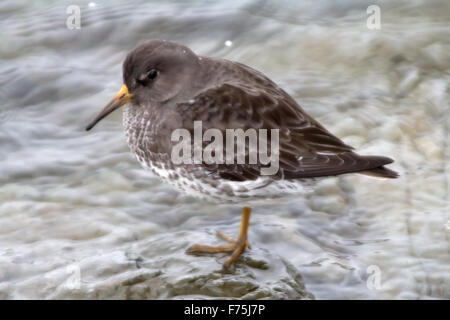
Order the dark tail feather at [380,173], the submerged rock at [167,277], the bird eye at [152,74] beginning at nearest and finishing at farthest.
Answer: the submerged rock at [167,277] < the dark tail feather at [380,173] < the bird eye at [152,74]

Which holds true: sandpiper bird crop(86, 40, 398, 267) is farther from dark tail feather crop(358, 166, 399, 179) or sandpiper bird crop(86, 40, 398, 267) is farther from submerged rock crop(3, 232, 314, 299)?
submerged rock crop(3, 232, 314, 299)

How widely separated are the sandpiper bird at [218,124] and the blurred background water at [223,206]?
0.50m

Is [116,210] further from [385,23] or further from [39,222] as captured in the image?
[385,23]

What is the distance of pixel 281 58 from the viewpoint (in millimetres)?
8070

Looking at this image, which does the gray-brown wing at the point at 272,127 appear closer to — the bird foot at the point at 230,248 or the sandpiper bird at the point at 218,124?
the sandpiper bird at the point at 218,124

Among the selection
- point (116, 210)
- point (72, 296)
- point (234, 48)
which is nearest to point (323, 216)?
point (116, 210)

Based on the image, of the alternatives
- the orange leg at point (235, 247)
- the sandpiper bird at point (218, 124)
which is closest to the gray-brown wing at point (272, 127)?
the sandpiper bird at point (218, 124)

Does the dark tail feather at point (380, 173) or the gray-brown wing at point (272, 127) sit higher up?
the gray-brown wing at point (272, 127)

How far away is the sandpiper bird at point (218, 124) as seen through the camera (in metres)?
4.85

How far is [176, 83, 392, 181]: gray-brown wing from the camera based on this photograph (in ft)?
15.8

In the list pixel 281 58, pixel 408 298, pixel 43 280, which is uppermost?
pixel 281 58

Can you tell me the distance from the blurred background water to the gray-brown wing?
28.5 inches

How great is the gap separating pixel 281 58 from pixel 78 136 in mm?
2669

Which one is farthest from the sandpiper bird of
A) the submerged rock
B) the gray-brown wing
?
the submerged rock
